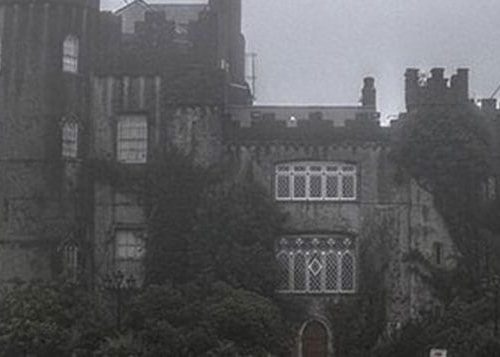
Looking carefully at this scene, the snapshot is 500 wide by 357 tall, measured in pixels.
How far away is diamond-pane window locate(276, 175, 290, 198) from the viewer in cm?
5062

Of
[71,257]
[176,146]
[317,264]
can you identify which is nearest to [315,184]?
[317,264]

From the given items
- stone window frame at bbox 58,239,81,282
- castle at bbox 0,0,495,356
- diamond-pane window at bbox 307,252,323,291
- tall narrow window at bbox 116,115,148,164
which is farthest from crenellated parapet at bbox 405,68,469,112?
stone window frame at bbox 58,239,81,282

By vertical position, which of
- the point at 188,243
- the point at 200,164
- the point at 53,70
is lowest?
the point at 188,243

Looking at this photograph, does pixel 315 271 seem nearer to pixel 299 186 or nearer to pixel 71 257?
pixel 299 186

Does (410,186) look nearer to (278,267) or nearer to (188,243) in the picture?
(278,267)

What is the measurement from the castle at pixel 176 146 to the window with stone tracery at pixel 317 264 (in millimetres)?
42

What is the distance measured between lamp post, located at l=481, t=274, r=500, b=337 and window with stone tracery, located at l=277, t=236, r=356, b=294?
5.84 m

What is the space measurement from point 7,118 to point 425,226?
690 inches

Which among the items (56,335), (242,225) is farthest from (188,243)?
(56,335)

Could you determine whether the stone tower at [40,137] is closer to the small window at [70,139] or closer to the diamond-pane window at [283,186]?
the small window at [70,139]

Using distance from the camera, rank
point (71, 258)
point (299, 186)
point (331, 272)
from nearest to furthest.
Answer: point (71, 258) → point (331, 272) → point (299, 186)

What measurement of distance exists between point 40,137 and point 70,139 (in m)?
1.39

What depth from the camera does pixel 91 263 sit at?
49.2 m

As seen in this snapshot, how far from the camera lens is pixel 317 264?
1980 inches
